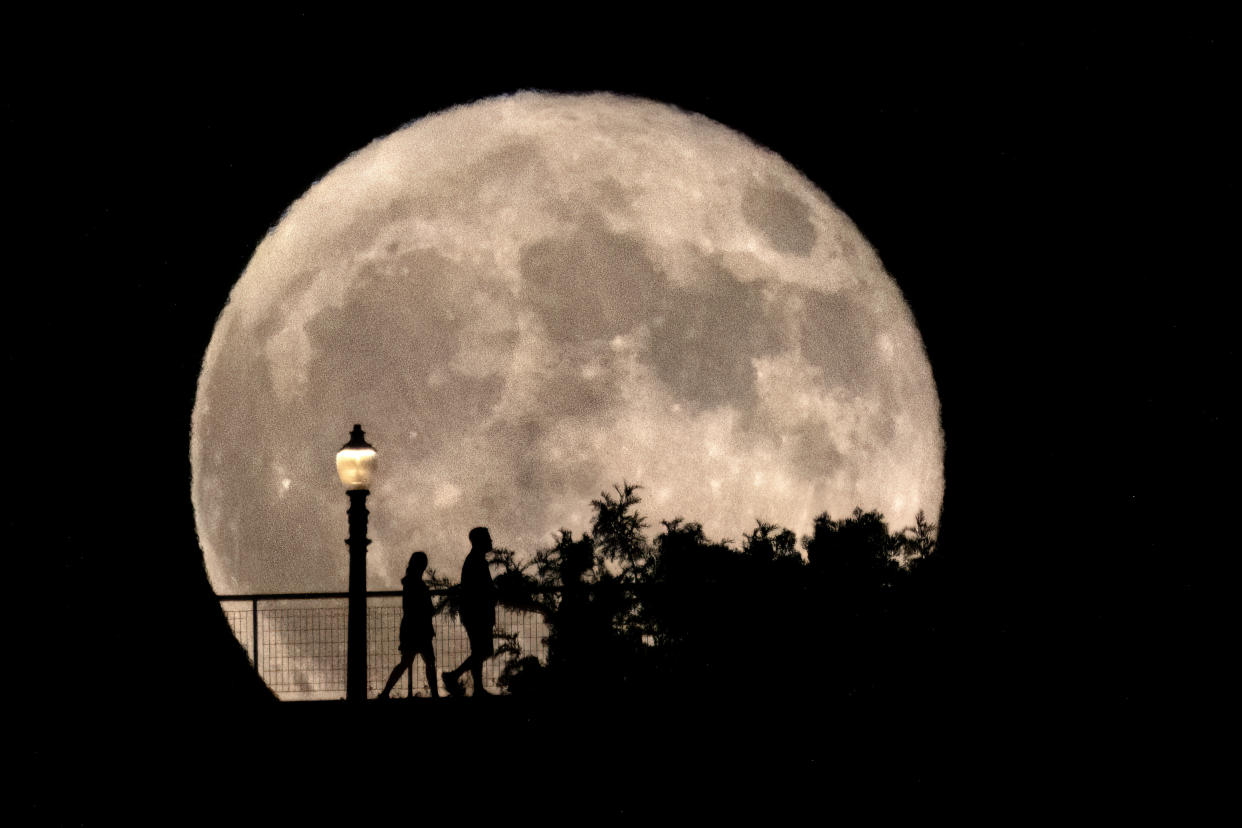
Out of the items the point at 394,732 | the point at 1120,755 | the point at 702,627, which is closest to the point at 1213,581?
the point at 1120,755

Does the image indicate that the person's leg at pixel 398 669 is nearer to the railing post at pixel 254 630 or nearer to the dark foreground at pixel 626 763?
the dark foreground at pixel 626 763

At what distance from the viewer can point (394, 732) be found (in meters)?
14.9

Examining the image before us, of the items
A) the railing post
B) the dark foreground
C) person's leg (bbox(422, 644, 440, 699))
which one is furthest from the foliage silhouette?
the railing post

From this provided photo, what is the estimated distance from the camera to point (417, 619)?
15.5 m

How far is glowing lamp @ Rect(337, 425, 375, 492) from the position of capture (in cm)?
1354

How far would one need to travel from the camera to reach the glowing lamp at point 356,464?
13539mm

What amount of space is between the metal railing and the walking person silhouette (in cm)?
63

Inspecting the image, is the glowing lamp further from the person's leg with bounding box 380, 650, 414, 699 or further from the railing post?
the railing post

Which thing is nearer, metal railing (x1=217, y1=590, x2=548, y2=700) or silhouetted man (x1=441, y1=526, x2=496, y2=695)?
silhouetted man (x1=441, y1=526, x2=496, y2=695)

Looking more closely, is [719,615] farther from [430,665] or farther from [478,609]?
[430,665]

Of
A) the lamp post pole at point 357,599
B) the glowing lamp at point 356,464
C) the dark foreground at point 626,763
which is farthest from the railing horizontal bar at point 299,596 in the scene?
the glowing lamp at point 356,464

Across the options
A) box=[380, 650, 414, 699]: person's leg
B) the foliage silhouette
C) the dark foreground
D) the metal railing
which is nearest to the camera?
the foliage silhouette

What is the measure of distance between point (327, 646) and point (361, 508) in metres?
3.67

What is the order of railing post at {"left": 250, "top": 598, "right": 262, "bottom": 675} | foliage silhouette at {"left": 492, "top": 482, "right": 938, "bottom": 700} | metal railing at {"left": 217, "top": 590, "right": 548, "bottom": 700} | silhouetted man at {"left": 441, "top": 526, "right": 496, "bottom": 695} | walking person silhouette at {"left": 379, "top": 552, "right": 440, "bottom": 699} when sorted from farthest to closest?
railing post at {"left": 250, "top": 598, "right": 262, "bottom": 675} < metal railing at {"left": 217, "top": 590, "right": 548, "bottom": 700} < walking person silhouette at {"left": 379, "top": 552, "right": 440, "bottom": 699} < silhouetted man at {"left": 441, "top": 526, "right": 496, "bottom": 695} < foliage silhouette at {"left": 492, "top": 482, "right": 938, "bottom": 700}
